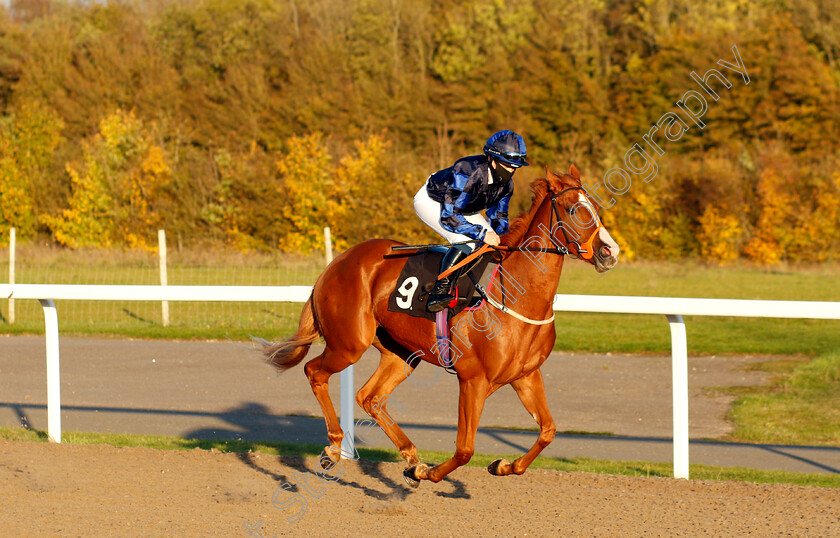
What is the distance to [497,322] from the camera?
4.45 meters

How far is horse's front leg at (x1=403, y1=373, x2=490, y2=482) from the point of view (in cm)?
438

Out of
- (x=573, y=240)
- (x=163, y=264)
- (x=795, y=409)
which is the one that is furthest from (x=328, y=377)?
(x=163, y=264)

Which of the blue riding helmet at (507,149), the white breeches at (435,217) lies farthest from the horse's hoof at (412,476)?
the blue riding helmet at (507,149)

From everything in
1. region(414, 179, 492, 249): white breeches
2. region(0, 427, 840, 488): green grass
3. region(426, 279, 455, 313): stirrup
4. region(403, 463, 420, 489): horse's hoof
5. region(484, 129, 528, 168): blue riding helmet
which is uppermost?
region(484, 129, 528, 168): blue riding helmet

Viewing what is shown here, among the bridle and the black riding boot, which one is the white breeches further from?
the bridle

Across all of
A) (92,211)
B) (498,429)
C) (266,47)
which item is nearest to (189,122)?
(266,47)

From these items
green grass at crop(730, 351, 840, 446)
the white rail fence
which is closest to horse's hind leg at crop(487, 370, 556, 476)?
the white rail fence

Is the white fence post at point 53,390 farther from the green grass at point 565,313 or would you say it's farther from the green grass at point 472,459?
the green grass at point 565,313

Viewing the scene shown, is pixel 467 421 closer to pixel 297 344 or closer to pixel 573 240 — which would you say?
pixel 573 240

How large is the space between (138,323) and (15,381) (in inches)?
214

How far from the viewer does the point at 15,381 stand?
9688 mm

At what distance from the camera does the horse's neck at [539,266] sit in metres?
4.42

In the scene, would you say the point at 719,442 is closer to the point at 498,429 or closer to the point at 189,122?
the point at 498,429

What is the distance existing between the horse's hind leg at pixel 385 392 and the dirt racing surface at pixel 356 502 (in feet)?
1.12
